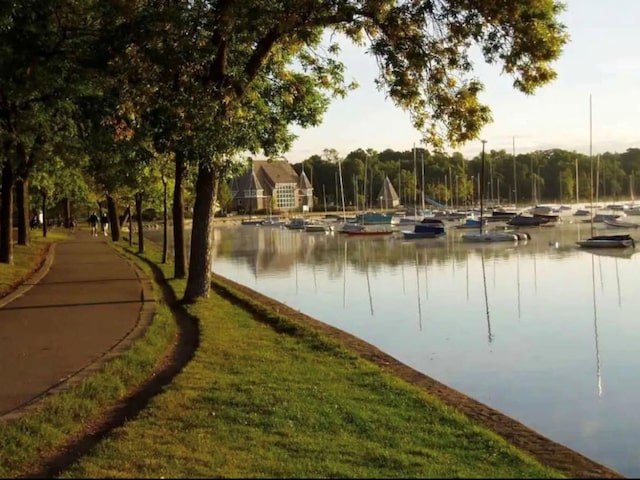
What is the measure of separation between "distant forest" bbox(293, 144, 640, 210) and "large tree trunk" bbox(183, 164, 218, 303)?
4786 inches

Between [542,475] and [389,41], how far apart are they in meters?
10.2

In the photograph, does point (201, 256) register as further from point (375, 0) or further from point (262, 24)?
point (375, 0)

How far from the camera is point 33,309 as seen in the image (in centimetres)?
1575

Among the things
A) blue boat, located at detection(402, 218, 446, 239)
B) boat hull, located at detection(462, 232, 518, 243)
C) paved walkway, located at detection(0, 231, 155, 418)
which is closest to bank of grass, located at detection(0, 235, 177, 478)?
paved walkway, located at detection(0, 231, 155, 418)

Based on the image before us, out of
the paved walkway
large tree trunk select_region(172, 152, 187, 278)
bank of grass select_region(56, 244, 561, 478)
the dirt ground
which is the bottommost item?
the dirt ground

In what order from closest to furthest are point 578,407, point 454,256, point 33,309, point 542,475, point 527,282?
1. point 542,475
2. point 578,407
3. point 33,309
4. point 527,282
5. point 454,256

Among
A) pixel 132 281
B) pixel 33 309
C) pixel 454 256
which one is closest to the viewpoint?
pixel 33 309

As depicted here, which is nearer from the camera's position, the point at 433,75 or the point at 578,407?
the point at 578,407

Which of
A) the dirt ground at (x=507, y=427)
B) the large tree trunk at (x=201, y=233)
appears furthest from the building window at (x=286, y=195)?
the dirt ground at (x=507, y=427)

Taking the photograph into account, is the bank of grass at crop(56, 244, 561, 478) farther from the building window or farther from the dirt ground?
the building window

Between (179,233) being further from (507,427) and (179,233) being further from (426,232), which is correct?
(426,232)

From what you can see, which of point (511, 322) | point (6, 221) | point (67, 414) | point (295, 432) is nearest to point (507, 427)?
point (295, 432)

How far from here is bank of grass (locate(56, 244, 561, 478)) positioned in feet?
19.5

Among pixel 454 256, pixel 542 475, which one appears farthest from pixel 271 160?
pixel 454 256
